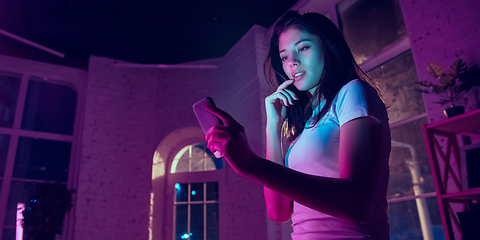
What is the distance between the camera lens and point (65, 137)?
229 inches

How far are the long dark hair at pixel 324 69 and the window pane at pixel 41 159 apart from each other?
5463 millimetres

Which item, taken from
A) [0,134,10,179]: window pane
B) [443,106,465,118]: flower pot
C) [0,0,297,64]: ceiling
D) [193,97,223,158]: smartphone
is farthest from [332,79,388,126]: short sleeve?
[0,134,10,179]: window pane

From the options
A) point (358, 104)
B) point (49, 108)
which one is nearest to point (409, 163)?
point (358, 104)

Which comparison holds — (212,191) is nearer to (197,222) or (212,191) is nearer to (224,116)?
(197,222)

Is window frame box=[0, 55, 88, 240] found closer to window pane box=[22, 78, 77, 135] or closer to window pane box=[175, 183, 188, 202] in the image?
window pane box=[22, 78, 77, 135]

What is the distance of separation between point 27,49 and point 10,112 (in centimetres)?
114

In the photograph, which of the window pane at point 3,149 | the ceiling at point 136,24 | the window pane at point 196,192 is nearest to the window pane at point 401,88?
the ceiling at point 136,24

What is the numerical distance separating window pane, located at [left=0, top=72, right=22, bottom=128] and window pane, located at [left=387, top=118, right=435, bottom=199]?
601 cm

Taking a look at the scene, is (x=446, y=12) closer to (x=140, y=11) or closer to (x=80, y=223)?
(x=140, y=11)

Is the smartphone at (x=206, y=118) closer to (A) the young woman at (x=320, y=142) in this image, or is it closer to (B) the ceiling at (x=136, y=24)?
(A) the young woman at (x=320, y=142)

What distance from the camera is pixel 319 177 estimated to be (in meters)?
0.58

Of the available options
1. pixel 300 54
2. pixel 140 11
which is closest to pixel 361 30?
pixel 140 11

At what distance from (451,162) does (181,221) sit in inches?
168

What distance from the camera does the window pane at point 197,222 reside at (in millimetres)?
5406
